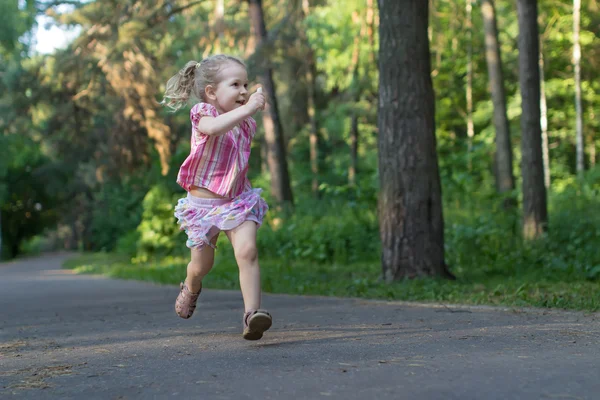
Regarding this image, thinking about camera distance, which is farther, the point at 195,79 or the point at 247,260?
the point at 195,79

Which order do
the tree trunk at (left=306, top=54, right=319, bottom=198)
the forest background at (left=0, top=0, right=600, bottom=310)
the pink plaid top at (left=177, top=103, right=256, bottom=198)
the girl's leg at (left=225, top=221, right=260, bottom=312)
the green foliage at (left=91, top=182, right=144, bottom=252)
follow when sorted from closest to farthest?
the girl's leg at (left=225, top=221, right=260, bottom=312), the pink plaid top at (left=177, top=103, right=256, bottom=198), the forest background at (left=0, top=0, right=600, bottom=310), the green foliage at (left=91, top=182, right=144, bottom=252), the tree trunk at (left=306, top=54, right=319, bottom=198)

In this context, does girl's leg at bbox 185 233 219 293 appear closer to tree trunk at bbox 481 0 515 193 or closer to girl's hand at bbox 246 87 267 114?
girl's hand at bbox 246 87 267 114

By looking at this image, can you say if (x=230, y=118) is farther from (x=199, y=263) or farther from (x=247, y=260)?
(x=199, y=263)

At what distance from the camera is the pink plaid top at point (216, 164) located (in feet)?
18.8

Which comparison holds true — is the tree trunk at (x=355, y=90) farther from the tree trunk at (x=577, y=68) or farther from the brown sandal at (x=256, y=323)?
the brown sandal at (x=256, y=323)

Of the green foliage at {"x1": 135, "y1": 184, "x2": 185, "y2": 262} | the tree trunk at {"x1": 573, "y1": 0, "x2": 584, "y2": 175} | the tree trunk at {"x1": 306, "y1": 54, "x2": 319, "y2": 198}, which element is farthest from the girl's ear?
the tree trunk at {"x1": 306, "y1": 54, "x2": 319, "y2": 198}

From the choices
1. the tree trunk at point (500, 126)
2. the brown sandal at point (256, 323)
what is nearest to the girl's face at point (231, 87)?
the brown sandal at point (256, 323)

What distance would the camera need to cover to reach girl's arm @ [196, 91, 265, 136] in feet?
17.4

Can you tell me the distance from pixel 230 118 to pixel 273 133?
16335 mm

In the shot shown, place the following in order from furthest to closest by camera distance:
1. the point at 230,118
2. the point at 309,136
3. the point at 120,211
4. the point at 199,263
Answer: the point at 309,136
the point at 120,211
the point at 199,263
the point at 230,118

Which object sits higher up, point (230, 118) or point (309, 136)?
point (309, 136)

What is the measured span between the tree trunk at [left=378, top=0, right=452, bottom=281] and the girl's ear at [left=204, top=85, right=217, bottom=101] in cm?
440

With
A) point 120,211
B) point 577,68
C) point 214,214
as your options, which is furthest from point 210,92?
point 120,211

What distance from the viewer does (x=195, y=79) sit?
19.7ft
